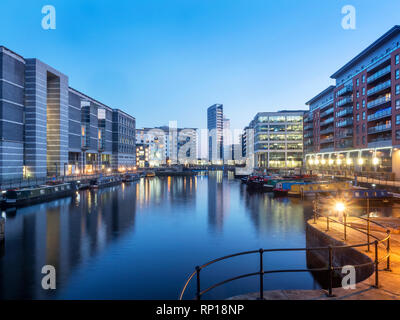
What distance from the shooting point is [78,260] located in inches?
801

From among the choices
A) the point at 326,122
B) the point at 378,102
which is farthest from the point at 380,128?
the point at 326,122

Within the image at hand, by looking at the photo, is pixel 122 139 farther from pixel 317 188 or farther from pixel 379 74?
pixel 379 74

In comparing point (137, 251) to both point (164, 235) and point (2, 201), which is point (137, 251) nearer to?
point (164, 235)

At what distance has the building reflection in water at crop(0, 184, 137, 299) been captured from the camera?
651 inches

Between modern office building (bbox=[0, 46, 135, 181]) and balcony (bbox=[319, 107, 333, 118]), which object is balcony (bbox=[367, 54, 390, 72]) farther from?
modern office building (bbox=[0, 46, 135, 181])

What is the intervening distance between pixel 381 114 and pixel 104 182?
73413mm

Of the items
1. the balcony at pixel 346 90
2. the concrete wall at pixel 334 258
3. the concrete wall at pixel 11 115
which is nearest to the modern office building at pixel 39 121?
the concrete wall at pixel 11 115

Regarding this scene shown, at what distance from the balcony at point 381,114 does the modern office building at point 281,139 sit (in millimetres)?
71536

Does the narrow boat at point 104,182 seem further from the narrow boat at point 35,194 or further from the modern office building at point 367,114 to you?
the modern office building at point 367,114

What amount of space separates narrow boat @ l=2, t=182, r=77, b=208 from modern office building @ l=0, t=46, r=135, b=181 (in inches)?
331

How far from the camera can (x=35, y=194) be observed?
4544 centimetres

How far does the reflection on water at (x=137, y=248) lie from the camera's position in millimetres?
16016
